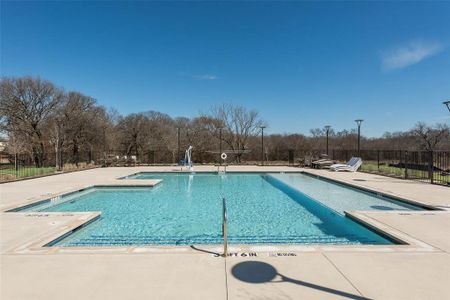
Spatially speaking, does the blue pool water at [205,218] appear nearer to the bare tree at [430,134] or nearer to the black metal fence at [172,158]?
the black metal fence at [172,158]

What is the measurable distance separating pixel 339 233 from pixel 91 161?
56.1 ft

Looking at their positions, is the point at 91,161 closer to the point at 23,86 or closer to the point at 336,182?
the point at 23,86

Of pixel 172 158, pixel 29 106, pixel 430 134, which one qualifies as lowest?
pixel 172 158

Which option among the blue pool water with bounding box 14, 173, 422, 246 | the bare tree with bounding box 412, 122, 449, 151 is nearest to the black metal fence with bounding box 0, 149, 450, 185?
the bare tree with bounding box 412, 122, 449, 151

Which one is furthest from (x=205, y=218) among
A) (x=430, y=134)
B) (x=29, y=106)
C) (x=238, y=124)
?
(x=430, y=134)

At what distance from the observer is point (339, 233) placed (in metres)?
4.38

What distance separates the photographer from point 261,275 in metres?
2.34

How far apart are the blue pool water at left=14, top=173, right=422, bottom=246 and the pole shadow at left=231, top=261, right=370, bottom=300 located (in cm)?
136

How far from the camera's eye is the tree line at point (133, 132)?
17109 millimetres

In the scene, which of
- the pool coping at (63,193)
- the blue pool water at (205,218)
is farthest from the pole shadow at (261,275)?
the pool coping at (63,193)

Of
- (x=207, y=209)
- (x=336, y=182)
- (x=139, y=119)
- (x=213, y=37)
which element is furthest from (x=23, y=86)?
(x=336, y=182)

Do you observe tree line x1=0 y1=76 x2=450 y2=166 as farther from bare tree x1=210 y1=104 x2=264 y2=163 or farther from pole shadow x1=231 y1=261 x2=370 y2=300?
pole shadow x1=231 y1=261 x2=370 y2=300

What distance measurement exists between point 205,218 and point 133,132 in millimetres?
19778

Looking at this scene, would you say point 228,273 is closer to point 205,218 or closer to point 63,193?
point 205,218
